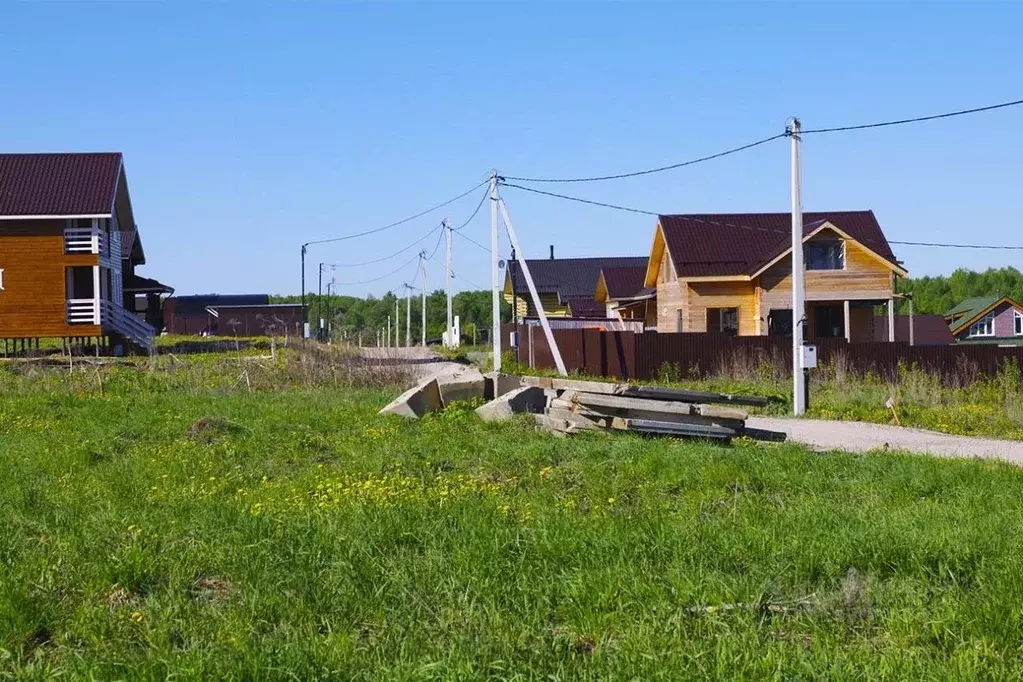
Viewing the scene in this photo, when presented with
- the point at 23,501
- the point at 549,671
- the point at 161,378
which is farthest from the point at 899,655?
the point at 161,378

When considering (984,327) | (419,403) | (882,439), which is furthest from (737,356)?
(984,327)

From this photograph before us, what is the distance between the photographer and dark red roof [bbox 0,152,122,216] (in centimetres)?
3716

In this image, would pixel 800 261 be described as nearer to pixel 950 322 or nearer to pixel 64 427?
pixel 64 427

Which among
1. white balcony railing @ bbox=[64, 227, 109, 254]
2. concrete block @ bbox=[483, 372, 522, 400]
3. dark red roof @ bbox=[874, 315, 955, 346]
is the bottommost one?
concrete block @ bbox=[483, 372, 522, 400]

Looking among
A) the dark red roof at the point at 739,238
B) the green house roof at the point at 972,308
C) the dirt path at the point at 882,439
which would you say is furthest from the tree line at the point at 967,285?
the dirt path at the point at 882,439

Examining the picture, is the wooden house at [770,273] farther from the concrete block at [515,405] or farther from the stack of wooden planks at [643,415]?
the stack of wooden planks at [643,415]

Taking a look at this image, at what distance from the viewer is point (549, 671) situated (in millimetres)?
4859

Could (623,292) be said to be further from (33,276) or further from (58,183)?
(33,276)

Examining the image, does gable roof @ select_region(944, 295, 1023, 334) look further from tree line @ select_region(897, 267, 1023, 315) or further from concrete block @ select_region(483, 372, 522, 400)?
concrete block @ select_region(483, 372, 522, 400)

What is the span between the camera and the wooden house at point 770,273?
36.2 m

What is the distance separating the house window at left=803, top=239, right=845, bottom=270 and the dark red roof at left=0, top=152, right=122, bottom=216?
73.3 ft

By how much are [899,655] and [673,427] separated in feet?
27.4

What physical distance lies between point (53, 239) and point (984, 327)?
5332 centimetres

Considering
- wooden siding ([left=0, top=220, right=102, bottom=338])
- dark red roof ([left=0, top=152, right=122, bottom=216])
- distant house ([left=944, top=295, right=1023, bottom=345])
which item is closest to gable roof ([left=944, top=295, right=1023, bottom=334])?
distant house ([left=944, top=295, right=1023, bottom=345])
